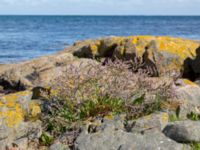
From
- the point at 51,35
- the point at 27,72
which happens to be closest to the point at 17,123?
the point at 27,72

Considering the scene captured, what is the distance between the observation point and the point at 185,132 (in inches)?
307

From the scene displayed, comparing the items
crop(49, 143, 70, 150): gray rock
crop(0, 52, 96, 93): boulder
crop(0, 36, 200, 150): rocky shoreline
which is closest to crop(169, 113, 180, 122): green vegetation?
crop(0, 36, 200, 150): rocky shoreline

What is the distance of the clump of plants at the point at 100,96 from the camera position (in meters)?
8.96

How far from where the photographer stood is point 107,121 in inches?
338

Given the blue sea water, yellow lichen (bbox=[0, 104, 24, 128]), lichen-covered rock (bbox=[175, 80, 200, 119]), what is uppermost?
lichen-covered rock (bbox=[175, 80, 200, 119])

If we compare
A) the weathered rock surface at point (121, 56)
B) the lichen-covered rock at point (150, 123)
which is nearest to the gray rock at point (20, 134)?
the lichen-covered rock at point (150, 123)

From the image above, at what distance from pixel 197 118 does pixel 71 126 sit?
8.23ft

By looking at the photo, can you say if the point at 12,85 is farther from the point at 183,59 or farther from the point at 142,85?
the point at 142,85

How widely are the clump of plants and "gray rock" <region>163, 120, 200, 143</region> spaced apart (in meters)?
1.06

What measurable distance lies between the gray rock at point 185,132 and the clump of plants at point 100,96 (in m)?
1.06

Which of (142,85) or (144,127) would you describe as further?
(142,85)

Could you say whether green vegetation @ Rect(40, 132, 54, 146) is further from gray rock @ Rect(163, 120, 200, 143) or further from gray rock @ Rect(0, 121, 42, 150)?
gray rock @ Rect(163, 120, 200, 143)

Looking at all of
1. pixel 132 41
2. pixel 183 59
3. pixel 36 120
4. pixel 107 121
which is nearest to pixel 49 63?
pixel 132 41

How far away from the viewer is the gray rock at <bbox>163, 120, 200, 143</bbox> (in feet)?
25.4
